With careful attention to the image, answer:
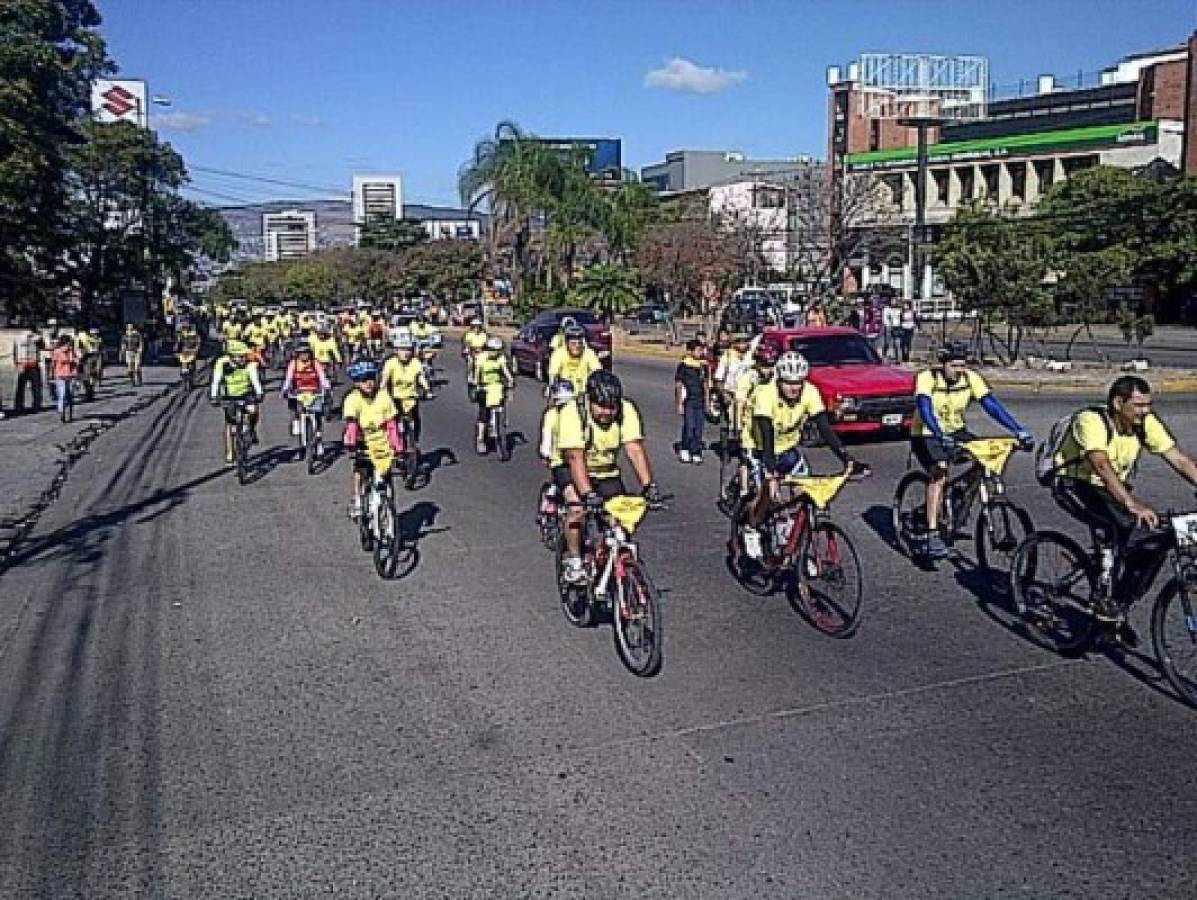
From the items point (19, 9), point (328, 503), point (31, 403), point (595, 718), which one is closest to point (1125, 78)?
point (19, 9)

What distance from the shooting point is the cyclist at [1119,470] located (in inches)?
267

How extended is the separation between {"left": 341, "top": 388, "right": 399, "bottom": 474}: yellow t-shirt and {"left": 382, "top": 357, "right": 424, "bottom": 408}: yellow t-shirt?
4060 millimetres

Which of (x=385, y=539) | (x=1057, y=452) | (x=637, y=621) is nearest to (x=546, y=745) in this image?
(x=637, y=621)

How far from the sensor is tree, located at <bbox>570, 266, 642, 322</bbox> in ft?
139

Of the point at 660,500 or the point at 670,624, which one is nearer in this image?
the point at 660,500

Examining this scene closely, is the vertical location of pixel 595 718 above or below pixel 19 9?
below

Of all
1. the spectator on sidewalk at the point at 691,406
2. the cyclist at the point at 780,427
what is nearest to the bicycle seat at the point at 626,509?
the cyclist at the point at 780,427

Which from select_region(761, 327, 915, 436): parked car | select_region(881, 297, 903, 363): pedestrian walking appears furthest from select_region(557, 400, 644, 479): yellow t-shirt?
select_region(881, 297, 903, 363): pedestrian walking

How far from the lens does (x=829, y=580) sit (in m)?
8.02

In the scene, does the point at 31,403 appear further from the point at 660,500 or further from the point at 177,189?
the point at 177,189

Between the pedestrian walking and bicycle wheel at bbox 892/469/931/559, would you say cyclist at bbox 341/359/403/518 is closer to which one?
bicycle wheel at bbox 892/469/931/559

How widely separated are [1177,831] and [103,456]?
54.4 ft

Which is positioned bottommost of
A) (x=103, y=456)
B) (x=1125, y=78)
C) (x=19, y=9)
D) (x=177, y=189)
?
(x=103, y=456)

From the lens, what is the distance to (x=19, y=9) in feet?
113
